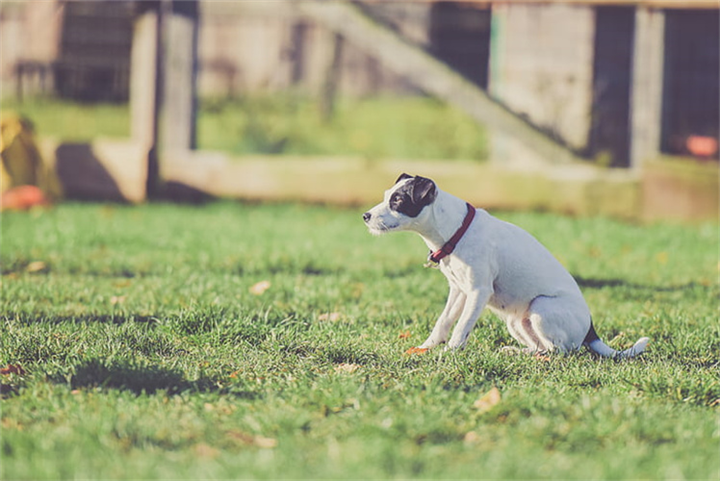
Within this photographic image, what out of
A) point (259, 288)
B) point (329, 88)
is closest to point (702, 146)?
point (259, 288)

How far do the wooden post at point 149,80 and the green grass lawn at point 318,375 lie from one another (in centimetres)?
230

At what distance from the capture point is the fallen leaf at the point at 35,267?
6605 mm

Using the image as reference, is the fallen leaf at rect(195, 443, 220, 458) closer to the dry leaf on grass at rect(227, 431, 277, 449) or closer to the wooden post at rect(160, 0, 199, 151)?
the dry leaf on grass at rect(227, 431, 277, 449)

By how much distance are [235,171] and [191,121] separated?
2.14 feet

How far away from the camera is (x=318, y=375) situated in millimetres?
4219

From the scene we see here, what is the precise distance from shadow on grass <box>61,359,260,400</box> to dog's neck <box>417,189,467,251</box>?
3.63 feet

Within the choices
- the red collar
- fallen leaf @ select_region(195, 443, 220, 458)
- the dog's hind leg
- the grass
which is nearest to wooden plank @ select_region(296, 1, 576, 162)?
the grass

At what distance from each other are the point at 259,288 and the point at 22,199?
4012 millimetres

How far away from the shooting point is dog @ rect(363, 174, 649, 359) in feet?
14.7

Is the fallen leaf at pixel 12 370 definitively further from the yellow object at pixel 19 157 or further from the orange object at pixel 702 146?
the orange object at pixel 702 146

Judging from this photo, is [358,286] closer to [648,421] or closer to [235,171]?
[648,421]

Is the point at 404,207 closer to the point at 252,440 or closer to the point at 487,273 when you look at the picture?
the point at 487,273

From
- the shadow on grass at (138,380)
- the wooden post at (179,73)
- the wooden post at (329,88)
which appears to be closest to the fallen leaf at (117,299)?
the shadow on grass at (138,380)

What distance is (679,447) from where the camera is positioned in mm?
3412
